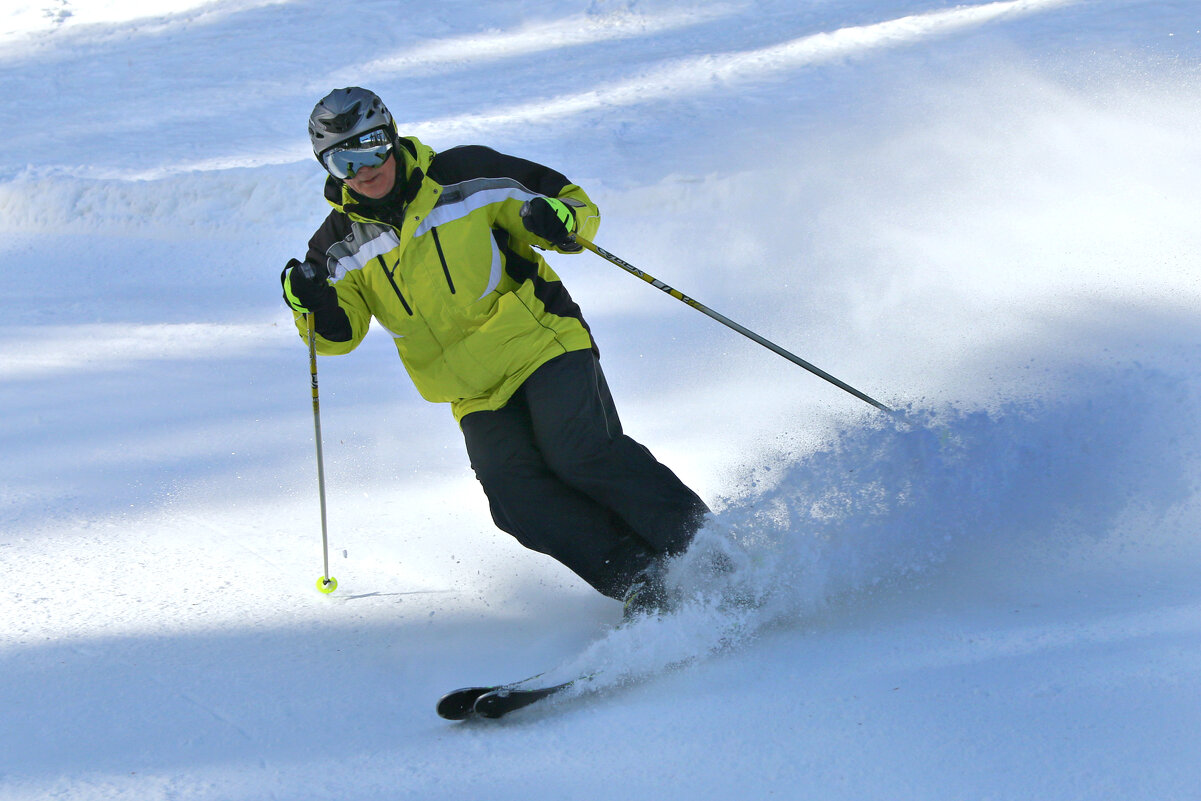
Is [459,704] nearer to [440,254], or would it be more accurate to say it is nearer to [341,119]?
[440,254]

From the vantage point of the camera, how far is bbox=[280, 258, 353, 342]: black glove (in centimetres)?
295

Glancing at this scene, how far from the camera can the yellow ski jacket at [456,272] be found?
9.69 ft

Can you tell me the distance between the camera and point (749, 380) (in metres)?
5.22

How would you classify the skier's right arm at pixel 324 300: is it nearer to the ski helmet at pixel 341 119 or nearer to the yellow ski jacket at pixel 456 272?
the yellow ski jacket at pixel 456 272

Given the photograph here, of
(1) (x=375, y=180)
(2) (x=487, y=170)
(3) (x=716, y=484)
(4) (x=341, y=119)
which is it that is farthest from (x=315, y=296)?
(3) (x=716, y=484)

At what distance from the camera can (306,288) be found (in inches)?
116

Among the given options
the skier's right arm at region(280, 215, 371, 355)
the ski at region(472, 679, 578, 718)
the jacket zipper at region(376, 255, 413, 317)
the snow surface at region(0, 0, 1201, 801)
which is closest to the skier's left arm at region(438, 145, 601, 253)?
the jacket zipper at region(376, 255, 413, 317)

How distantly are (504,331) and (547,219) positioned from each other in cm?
36

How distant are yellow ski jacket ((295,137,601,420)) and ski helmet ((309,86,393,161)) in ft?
0.42

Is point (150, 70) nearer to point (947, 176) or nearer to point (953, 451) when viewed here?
point (947, 176)

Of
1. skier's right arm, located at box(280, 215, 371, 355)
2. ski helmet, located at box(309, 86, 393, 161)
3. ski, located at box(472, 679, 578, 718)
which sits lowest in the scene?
ski, located at box(472, 679, 578, 718)

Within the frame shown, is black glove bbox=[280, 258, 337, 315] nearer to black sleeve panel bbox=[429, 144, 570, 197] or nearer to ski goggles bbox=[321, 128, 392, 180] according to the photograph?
ski goggles bbox=[321, 128, 392, 180]

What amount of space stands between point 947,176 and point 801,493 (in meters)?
5.43

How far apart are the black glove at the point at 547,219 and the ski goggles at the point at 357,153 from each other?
43 centimetres
